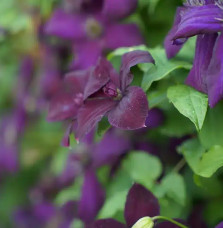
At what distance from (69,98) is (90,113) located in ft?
0.43

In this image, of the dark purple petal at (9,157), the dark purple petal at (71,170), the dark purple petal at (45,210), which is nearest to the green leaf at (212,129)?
the dark purple petal at (71,170)

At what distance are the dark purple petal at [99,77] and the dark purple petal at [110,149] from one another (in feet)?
1.08

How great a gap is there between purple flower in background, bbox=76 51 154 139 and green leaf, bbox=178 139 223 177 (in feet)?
0.37

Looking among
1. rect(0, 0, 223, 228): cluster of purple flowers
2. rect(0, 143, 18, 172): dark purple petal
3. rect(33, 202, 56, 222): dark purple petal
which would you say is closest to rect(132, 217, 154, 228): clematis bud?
rect(0, 0, 223, 228): cluster of purple flowers

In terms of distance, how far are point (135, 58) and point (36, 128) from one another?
88 centimetres

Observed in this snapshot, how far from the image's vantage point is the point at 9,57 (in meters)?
1.59

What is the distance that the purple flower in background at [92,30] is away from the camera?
1.12 metres

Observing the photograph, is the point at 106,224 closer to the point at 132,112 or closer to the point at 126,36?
the point at 132,112

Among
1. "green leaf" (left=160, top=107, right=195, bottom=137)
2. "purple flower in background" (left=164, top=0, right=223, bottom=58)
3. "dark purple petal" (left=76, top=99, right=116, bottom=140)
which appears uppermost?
"purple flower in background" (left=164, top=0, right=223, bottom=58)

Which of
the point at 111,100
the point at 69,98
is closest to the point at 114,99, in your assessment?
the point at 111,100

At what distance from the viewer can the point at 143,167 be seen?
103 centimetres

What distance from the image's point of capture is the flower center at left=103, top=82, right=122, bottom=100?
2.64 feet

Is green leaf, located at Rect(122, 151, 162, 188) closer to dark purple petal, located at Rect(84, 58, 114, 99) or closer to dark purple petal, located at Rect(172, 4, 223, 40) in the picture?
dark purple petal, located at Rect(84, 58, 114, 99)

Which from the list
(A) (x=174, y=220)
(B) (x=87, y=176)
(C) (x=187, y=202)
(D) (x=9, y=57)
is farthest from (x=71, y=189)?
(D) (x=9, y=57)
